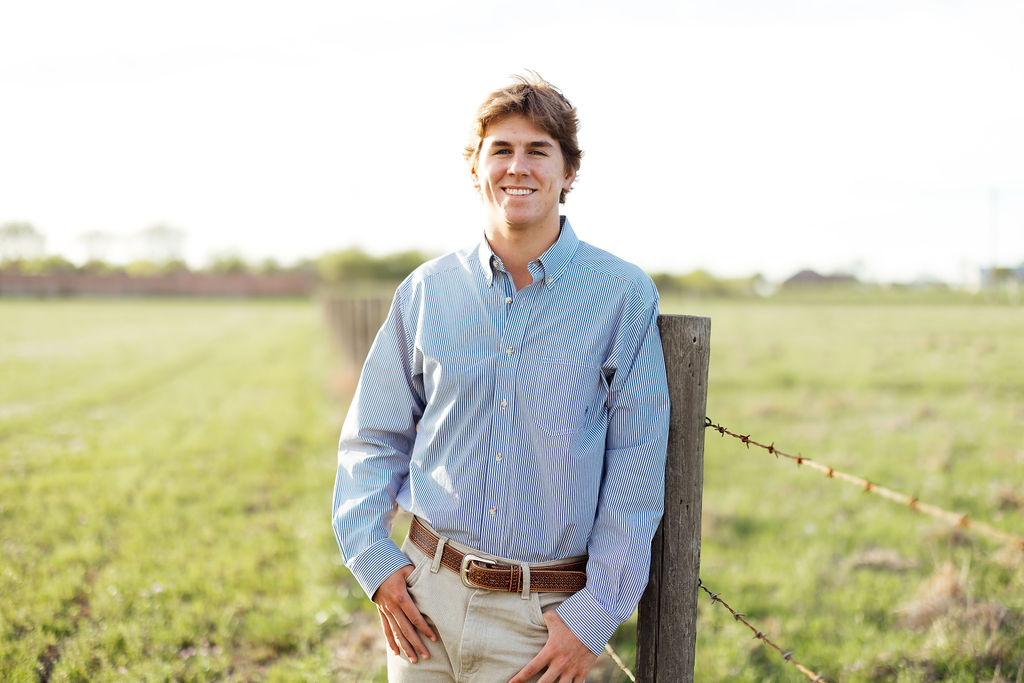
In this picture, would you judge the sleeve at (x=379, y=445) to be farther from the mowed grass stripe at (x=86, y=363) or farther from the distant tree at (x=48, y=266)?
the distant tree at (x=48, y=266)

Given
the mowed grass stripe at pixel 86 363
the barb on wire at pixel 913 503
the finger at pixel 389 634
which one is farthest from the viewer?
the mowed grass stripe at pixel 86 363

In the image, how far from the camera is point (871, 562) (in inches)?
193

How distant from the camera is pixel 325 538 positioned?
506cm

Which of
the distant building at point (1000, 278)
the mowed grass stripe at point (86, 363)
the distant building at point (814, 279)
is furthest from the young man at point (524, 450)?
the distant building at point (814, 279)

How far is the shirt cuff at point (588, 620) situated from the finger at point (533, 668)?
11 centimetres

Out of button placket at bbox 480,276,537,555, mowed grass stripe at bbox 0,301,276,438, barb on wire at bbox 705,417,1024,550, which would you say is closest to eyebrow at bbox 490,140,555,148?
button placket at bbox 480,276,537,555

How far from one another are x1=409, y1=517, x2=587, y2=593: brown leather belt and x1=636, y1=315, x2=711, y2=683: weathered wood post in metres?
0.26

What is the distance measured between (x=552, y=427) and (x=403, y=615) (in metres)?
0.72

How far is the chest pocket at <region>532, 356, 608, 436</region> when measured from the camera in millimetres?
1995

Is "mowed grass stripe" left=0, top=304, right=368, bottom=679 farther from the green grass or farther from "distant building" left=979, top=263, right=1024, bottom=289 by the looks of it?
"distant building" left=979, top=263, right=1024, bottom=289

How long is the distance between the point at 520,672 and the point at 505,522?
41cm

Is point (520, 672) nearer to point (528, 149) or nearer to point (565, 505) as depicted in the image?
point (565, 505)

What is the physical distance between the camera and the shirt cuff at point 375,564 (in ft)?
7.00

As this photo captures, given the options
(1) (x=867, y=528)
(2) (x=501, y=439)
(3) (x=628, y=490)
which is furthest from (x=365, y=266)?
(3) (x=628, y=490)
